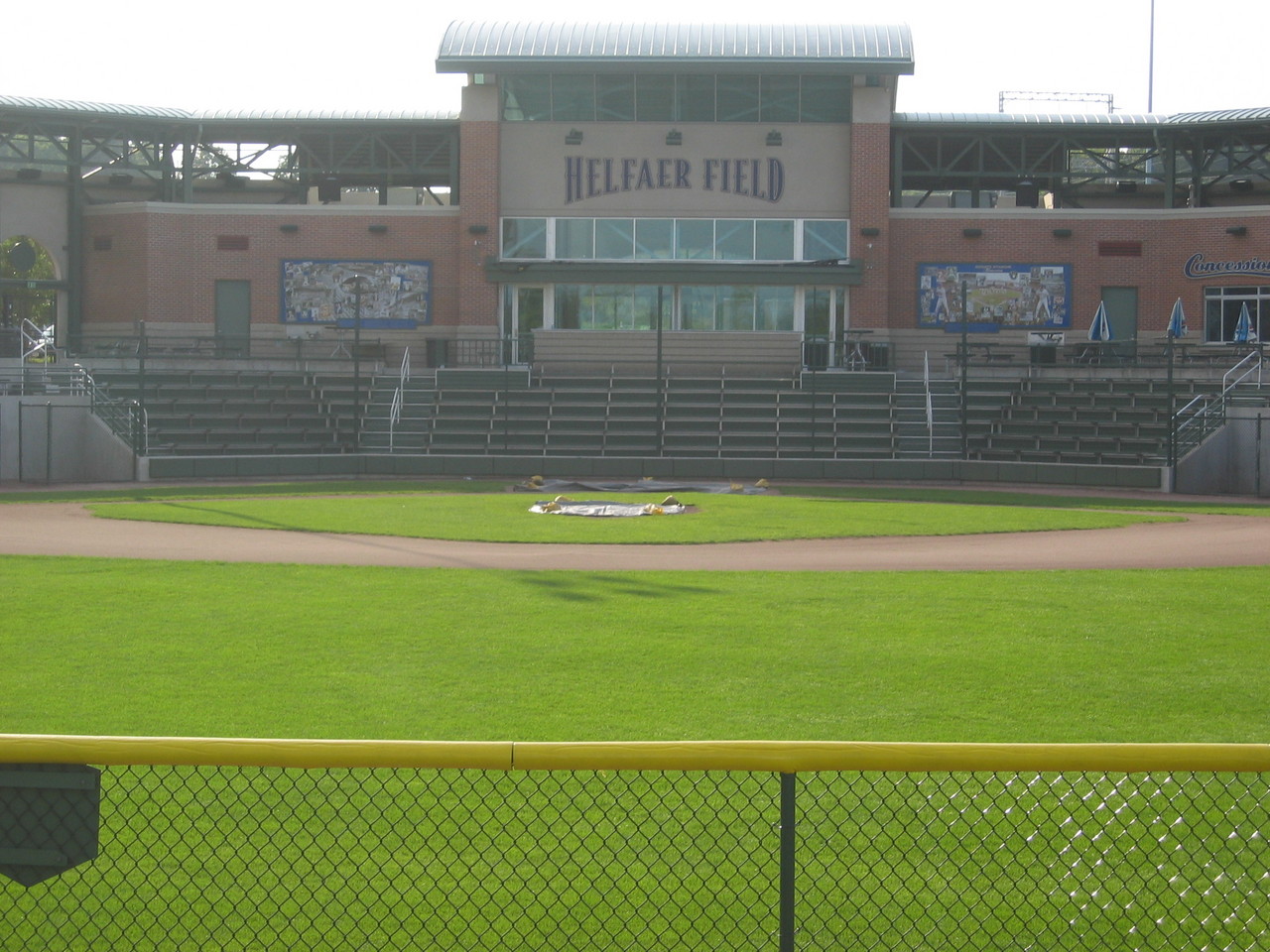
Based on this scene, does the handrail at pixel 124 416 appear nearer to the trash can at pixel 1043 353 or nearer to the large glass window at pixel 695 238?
the large glass window at pixel 695 238

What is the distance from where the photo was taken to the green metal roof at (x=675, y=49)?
44.2 m

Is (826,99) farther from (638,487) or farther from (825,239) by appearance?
(638,487)

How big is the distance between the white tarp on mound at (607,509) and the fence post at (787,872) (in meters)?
20.9

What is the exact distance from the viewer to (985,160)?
48.0 m

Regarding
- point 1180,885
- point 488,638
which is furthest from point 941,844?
point 488,638

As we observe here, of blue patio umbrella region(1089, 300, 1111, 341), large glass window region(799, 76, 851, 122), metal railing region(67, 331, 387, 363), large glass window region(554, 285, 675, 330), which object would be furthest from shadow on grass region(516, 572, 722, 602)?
large glass window region(799, 76, 851, 122)

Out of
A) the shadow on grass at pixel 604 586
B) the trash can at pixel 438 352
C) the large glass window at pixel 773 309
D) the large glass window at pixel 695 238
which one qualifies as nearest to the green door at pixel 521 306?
the trash can at pixel 438 352

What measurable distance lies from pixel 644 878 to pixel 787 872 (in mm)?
2070

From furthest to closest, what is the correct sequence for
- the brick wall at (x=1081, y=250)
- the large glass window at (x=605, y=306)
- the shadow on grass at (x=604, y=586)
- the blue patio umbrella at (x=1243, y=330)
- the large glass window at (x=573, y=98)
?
the large glass window at (x=605, y=306), the large glass window at (x=573, y=98), the brick wall at (x=1081, y=250), the blue patio umbrella at (x=1243, y=330), the shadow on grass at (x=604, y=586)

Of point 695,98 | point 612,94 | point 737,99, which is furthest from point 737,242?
point 612,94

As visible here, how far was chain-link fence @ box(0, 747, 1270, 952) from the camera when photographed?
5625 millimetres

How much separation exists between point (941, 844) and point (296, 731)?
13.9 ft

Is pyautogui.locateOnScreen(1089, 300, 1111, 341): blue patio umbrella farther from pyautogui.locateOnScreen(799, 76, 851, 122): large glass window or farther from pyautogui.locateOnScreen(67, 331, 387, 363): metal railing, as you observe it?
pyautogui.locateOnScreen(67, 331, 387, 363): metal railing

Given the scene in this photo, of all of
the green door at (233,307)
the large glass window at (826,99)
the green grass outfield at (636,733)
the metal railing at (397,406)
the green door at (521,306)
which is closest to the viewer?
the green grass outfield at (636,733)
